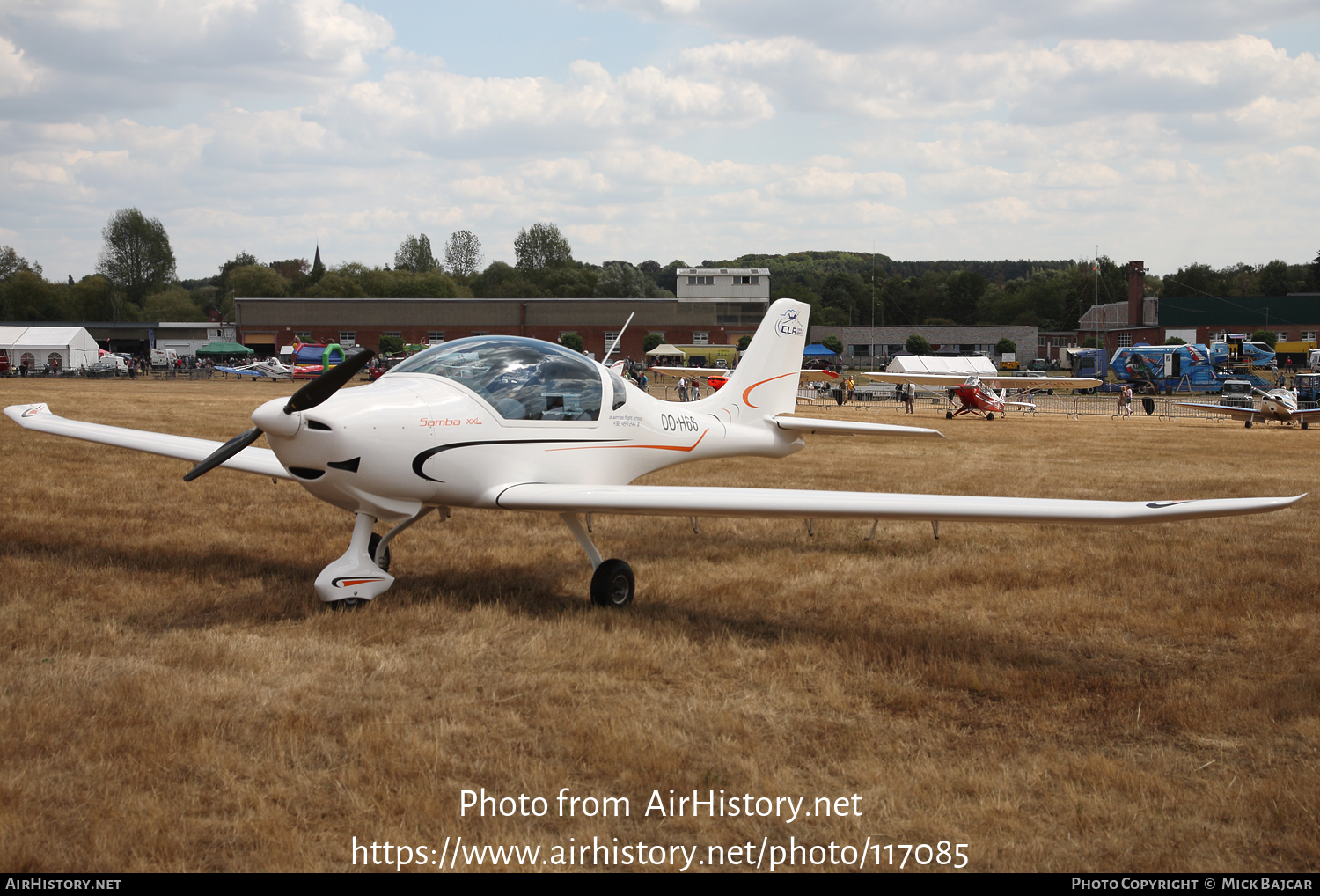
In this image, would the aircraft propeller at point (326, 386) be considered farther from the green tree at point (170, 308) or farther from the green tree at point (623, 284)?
the green tree at point (170, 308)

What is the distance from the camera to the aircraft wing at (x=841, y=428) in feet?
30.3

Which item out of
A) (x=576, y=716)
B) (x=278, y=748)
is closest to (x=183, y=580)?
(x=278, y=748)

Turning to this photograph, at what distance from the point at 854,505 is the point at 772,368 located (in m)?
4.35

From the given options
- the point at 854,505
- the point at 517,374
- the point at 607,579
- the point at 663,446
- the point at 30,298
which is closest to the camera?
the point at 854,505

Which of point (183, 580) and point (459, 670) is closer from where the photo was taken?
point (459, 670)

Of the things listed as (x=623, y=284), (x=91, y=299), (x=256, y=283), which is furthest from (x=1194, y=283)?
(x=91, y=299)

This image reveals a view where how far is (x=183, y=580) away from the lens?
24.5 feet

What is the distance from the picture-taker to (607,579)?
7.03m

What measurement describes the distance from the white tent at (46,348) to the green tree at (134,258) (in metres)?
64.5

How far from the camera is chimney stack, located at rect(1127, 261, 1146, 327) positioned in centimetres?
9044

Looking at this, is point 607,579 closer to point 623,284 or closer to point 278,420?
point 278,420

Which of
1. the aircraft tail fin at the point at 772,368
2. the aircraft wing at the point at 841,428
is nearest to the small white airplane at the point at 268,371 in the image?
the aircraft tail fin at the point at 772,368

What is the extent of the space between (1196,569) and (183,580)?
8.58 metres
